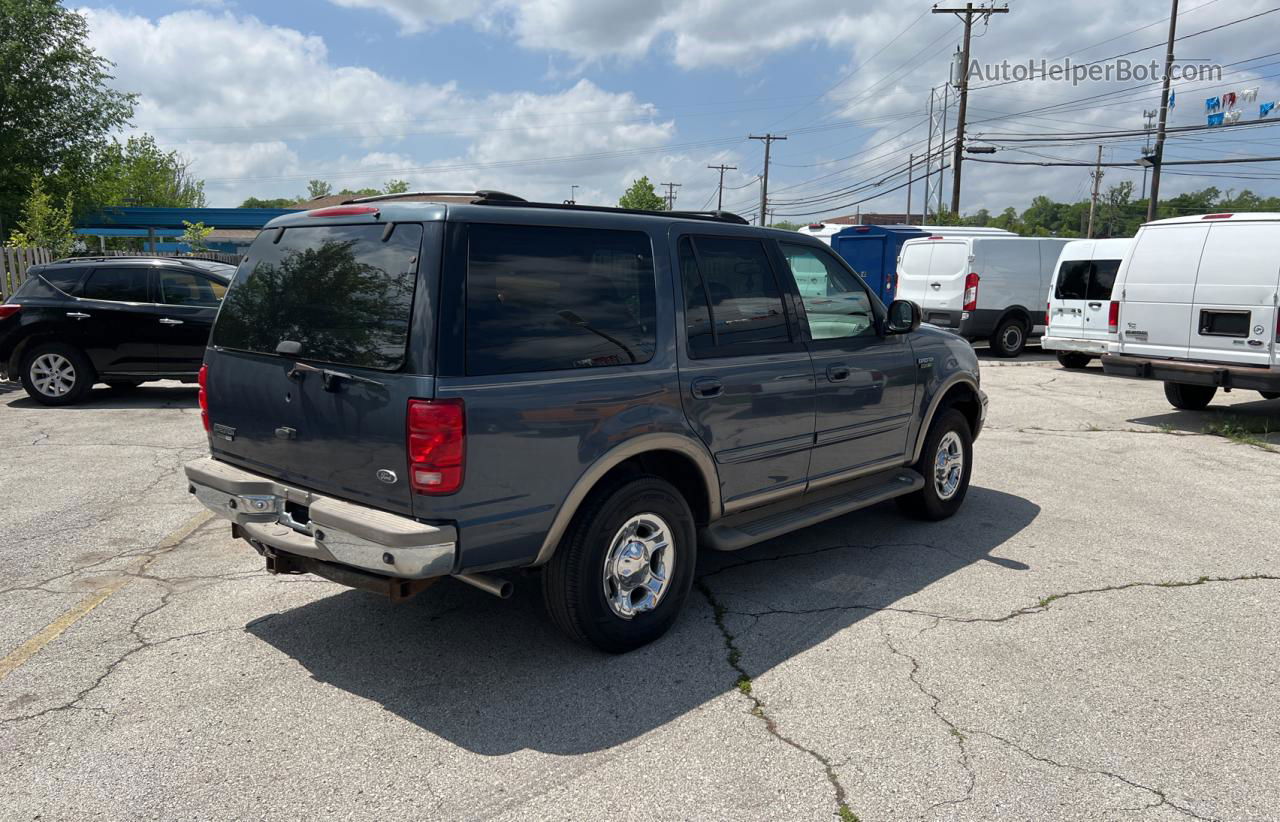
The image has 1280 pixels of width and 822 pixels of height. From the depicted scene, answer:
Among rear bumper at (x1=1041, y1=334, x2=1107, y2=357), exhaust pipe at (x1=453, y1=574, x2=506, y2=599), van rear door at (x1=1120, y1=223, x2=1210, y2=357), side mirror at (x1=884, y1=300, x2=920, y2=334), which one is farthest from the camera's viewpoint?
rear bumper at (x1=1041, y1=334, x2=1107, y2=357)

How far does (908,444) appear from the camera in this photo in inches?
225

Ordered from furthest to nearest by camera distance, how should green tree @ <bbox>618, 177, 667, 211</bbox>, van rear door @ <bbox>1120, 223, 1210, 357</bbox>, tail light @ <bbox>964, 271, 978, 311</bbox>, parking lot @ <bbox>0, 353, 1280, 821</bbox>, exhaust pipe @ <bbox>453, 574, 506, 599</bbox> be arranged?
1. green tree @ <bbox>618, 177, 667, 211</bbox>
2. tail light @ <bbox>964, 271, 978, 311</bbox>
3. van rear door @ <bbox>1120, 223, 1210, 357</bbox>
4. exhaust pipe @ <bbox>453, 574, 506, 599</bbox>
5. parking lot @ <bbox>0, 353, 1280, 821</bbox>

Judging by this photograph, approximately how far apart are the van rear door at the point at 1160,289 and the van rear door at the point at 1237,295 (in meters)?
0.12

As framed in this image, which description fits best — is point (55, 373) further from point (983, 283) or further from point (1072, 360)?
point (1072, 360)

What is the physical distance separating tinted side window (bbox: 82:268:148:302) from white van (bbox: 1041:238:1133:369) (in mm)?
13706

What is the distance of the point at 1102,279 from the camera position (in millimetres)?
14719

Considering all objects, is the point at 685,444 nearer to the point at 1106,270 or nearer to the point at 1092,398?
the point at 1092,398

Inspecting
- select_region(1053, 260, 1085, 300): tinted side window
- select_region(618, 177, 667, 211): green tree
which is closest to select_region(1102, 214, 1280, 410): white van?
select_region(1053, 260, 1085, 300): tinted side window

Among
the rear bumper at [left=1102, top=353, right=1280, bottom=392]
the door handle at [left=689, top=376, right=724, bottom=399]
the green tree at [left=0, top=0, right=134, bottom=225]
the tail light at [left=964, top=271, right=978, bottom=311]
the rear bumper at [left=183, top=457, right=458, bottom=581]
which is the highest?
the green tree at [left=0, top=0, right=134, bottom=225]

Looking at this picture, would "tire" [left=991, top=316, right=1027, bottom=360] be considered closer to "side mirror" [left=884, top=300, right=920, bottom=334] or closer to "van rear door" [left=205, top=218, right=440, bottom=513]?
"side mirror" [left=884, top=300, right=920, bottom=334]

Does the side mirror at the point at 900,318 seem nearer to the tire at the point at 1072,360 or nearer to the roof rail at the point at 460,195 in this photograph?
the roof rail at the point at 460,195

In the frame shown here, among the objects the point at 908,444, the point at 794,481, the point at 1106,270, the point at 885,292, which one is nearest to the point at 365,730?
the point at 794,481

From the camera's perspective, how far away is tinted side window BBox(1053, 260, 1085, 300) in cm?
1492

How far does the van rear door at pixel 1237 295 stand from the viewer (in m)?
9.06
